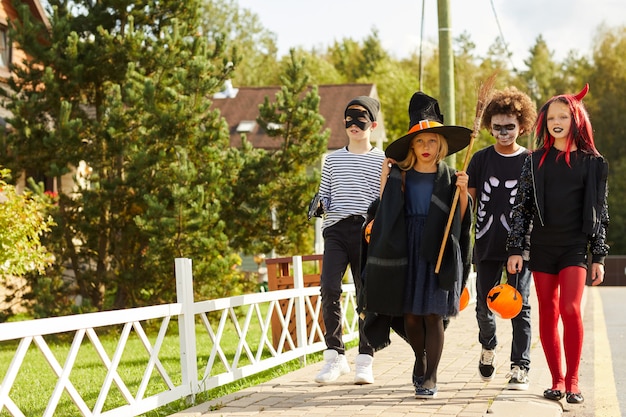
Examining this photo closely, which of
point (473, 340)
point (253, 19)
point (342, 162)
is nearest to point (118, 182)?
point (473, 340)

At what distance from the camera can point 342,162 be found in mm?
7789

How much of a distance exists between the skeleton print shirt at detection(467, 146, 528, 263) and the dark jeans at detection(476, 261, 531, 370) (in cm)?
11

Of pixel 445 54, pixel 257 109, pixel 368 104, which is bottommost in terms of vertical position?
pixel 368 104

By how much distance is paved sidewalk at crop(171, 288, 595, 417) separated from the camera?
624cm

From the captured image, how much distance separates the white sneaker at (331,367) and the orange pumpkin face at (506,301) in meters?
1.52

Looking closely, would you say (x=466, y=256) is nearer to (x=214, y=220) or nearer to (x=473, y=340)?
(x=473, y=340)

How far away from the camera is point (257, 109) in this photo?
41.8 meters

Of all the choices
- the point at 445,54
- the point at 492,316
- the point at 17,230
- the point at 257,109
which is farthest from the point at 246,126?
the point at 492,316

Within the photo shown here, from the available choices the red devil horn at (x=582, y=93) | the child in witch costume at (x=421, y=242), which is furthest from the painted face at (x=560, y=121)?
the child in witch costume at (x=421, y=242)

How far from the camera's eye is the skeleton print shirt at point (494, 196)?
7.11m

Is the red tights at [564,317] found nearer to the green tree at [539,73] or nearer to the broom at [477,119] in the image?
the broom at [477,119]

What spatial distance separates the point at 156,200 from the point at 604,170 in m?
9.26

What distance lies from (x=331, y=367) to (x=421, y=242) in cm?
163

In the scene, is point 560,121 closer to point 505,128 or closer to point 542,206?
point 542,206
